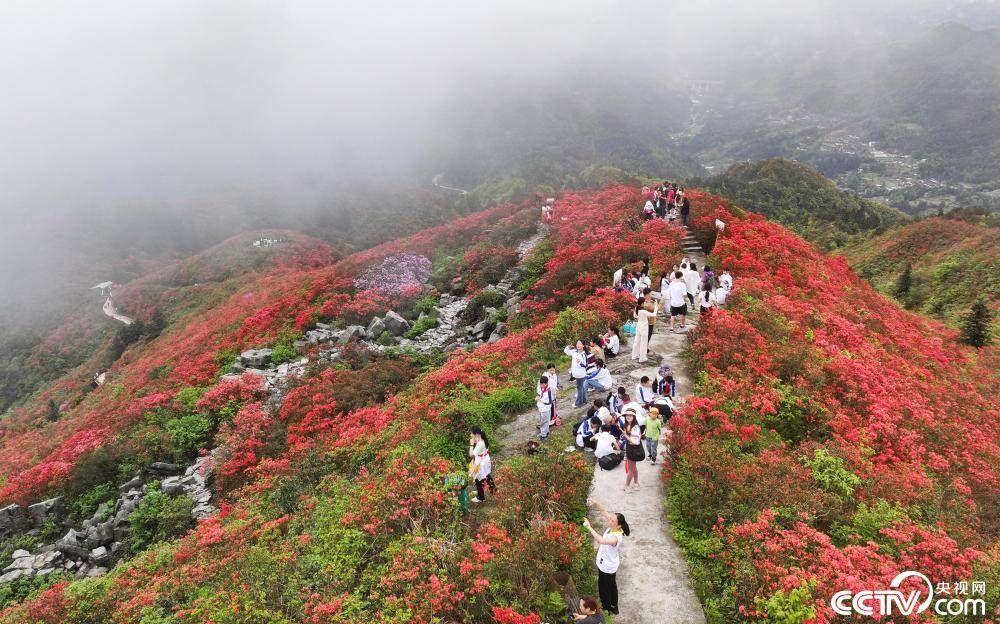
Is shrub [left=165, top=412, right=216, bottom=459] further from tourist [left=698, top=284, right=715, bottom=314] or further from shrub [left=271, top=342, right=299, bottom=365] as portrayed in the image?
tourist [left=698, top=284, right=715, bottom=314]

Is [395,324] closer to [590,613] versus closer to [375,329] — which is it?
[375,329]

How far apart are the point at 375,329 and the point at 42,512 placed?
44.5 ft

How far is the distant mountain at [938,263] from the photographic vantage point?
3459 cm

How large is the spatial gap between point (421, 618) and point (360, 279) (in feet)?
80.7

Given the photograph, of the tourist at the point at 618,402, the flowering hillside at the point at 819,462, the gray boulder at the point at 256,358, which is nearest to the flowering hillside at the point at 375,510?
the tourist at the point at 618,402

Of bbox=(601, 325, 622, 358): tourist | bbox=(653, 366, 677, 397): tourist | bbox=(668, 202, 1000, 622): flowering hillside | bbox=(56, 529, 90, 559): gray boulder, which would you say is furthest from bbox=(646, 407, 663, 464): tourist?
bbox=(56, 529, 90, 559): gray boulder

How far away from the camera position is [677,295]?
16.4m

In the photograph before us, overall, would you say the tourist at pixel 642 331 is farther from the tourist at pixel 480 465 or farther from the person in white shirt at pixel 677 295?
the tourist at pixel 480 465

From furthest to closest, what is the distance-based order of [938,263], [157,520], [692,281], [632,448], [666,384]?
[938,263] < [692,281] < [157,520] < [666,384] < [632,448]

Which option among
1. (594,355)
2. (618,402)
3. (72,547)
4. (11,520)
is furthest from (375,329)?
(618,402)

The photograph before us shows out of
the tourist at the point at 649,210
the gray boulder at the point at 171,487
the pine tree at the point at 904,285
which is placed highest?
the tourist at the point at 649,210

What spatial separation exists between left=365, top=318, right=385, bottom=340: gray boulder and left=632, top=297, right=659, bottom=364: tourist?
1393 cm

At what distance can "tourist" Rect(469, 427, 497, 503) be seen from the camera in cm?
1001

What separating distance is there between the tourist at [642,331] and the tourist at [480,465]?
6.38 metres
